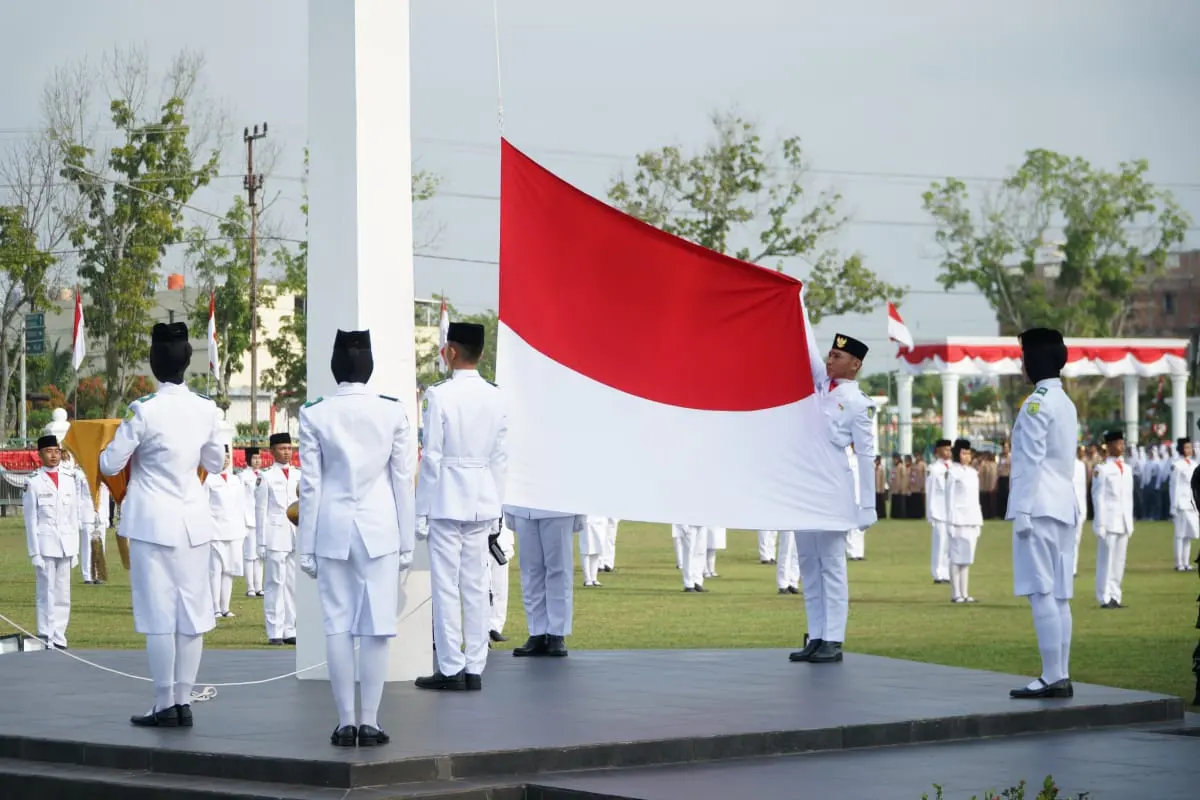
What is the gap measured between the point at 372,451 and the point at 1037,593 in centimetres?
433

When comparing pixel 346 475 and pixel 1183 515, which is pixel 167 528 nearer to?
pixel 346 475

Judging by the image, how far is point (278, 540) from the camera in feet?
56.1

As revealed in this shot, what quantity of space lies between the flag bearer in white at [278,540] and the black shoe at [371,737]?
7.36 m

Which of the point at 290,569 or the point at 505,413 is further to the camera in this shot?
the point at 290,569

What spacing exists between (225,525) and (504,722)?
10881 mm

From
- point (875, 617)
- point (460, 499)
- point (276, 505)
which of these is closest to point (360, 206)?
point (460, 499)

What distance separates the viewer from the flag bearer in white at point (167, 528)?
28.6 feet

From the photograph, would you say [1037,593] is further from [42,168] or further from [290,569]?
[42,168]

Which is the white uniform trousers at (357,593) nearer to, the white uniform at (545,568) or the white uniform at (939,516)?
the white uniform at (545,568)

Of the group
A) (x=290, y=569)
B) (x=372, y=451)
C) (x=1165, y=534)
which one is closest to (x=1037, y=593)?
(x=372, y=451)

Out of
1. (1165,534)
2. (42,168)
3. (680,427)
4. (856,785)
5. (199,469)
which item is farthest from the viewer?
(42,168)

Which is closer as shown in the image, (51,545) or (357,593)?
(357,593)

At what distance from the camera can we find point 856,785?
7.73m

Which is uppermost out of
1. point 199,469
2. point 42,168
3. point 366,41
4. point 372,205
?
point 42,168
